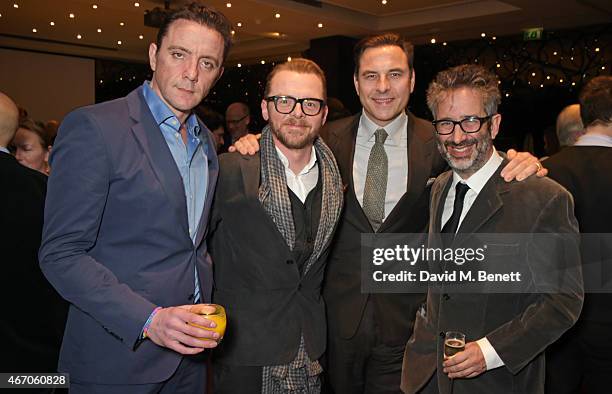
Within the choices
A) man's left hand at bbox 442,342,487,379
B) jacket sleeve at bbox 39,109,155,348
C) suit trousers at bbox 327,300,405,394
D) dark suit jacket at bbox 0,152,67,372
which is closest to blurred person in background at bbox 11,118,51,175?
dark suit jacket at bbox 0,152,67,372

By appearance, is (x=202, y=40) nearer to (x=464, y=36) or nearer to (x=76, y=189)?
(x=76, y=189)

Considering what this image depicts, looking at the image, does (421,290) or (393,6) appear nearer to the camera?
(421,290)

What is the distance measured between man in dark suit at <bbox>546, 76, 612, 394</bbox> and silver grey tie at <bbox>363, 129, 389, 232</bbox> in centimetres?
118

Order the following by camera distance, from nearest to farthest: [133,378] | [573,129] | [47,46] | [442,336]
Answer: [133,378], [442,336], [573,129], [47,46]

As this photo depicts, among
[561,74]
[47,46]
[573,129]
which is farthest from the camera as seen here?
[47,46]

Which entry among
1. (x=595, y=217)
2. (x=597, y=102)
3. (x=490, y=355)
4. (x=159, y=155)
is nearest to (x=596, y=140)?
(x=597, y=102)

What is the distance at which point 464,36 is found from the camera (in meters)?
11.7

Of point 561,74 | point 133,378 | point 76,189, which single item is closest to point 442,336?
point 133,378

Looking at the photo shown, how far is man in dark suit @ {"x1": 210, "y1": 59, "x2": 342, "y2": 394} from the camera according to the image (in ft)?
7.45

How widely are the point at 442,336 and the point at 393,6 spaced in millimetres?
8901

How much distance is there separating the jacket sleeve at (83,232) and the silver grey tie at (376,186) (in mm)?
1265

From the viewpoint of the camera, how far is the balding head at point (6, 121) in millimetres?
2494

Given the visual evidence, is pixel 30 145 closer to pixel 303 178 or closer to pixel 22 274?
pixel 22 274

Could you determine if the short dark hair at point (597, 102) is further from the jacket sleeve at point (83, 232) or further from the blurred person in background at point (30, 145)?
the blurred person in background at point (30, 145)
